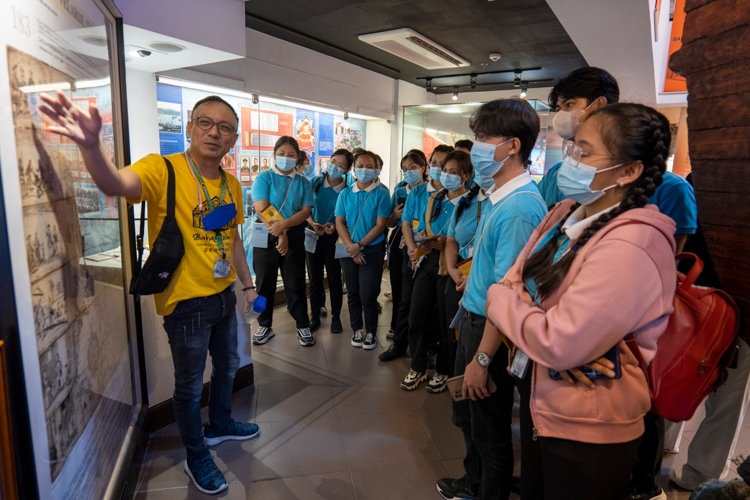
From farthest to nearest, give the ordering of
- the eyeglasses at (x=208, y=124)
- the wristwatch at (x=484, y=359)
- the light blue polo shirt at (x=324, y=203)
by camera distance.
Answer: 1. the light blue polo shirt at (x=324, y=203)
2. the eyeglasses at (x=208, y=124)
3. the wristwatch at (x=484, y=359)

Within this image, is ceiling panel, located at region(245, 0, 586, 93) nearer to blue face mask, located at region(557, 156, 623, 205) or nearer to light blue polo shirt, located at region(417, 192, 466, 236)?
light blue polo shirt, located at region(417, 192, 466, 236)

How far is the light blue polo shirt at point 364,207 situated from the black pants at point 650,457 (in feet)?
8.01

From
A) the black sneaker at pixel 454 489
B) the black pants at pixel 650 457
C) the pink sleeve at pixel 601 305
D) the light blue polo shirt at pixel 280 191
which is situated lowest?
→ the black sneaker at pixel 454 489

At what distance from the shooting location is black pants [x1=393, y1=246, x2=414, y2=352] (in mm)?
3514

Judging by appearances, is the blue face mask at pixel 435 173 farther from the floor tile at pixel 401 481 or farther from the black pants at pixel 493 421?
the floor tile at pixel 401 481

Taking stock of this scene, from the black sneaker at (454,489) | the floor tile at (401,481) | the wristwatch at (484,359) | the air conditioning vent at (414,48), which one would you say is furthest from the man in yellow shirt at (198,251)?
the air conditioning vent at (414,48)

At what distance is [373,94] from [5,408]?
6.39m

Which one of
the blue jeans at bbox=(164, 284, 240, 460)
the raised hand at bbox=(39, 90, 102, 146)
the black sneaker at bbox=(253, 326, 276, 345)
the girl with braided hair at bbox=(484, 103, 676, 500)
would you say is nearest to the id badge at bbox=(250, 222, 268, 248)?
the black sneaker at bbox=(253, 326, 276, 345)

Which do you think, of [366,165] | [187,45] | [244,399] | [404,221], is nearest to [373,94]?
[366,165]

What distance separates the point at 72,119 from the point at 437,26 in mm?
4216

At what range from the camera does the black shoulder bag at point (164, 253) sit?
69.3 inches

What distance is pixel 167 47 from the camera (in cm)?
276

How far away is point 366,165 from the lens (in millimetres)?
3830

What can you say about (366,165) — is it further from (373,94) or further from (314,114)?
(373,94)
